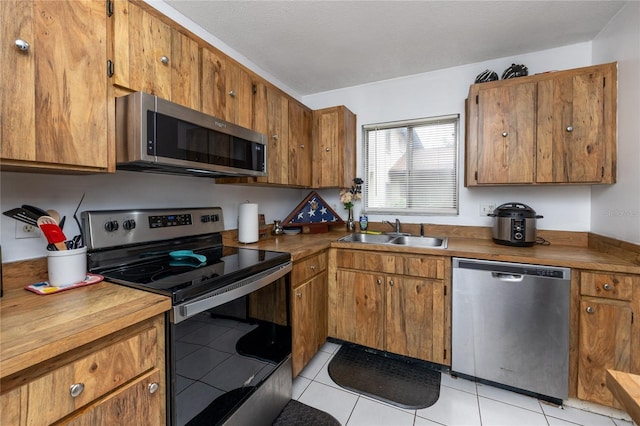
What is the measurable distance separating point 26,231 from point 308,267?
1.42 meters

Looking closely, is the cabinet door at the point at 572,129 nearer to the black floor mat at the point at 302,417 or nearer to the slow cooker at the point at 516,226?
Answer: the slow cooker at the point at 516,226

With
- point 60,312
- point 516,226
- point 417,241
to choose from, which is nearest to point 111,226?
point 60,312

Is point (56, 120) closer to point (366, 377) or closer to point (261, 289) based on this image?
point (261, 289)

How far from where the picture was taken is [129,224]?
1.37 metres

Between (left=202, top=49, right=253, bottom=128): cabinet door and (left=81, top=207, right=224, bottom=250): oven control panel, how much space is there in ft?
2.13

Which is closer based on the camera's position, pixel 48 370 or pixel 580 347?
pixel 48 370

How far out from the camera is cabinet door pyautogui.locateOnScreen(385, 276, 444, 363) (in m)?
1.86

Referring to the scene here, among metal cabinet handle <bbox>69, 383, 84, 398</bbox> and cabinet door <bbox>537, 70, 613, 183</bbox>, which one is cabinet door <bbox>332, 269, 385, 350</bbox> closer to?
cabinet door <bbox>537, 70, 613, 183</bbox>

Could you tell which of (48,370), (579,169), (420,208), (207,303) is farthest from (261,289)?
(579,169)

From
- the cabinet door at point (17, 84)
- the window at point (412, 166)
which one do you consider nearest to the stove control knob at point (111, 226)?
the cabinet door at point (17, 84)

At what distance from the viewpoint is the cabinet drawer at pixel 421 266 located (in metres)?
1.84

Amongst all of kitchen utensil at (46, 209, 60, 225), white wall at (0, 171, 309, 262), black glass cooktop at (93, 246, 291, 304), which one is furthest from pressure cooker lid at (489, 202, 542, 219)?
kitchen utensil at (46, 209, 60, 225)

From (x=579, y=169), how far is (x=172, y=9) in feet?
9.53

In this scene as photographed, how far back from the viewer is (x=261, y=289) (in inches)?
55.9
